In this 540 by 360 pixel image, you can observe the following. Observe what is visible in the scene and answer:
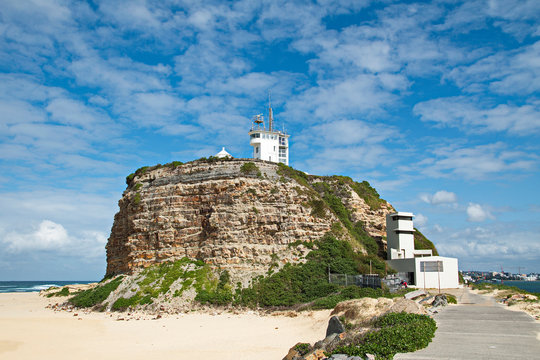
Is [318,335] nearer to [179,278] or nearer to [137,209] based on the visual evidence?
[179,278]

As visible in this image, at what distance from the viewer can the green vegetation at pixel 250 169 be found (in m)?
38.6

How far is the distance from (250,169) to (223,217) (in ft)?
18.7

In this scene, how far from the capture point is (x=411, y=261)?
38.7m

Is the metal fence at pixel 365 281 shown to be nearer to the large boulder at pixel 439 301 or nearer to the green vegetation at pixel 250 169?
the large boulder at pixel 439 301

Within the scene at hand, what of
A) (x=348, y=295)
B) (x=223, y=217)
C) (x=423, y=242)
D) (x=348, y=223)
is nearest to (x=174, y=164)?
(x=223, y=217)

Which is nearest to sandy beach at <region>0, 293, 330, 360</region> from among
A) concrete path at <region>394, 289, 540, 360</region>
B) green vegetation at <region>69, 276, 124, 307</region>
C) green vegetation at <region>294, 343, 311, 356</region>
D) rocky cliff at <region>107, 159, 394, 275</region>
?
green vegetation at <region>294, 343, 311, 356</region>

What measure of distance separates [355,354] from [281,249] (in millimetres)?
23835

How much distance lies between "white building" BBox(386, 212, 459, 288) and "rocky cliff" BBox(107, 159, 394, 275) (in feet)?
16.1

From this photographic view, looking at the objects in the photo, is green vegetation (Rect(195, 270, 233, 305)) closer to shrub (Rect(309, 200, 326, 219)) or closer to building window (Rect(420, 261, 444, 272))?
shrub (Rect(309, 200, 326, 219))

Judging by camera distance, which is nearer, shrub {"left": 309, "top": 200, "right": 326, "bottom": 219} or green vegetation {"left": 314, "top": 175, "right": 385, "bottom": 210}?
shrub {"left": 309, "top": 200, "right": 326, "bottom": 219}

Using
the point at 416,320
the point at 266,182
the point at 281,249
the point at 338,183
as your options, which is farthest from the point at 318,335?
the point at 338,183

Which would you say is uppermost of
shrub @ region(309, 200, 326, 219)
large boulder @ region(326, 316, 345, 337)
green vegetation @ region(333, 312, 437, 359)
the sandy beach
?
shrub @ region(309, 200, 326, 219)

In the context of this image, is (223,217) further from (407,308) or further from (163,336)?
(407,308)

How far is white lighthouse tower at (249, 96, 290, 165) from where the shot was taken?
56.0 meters
